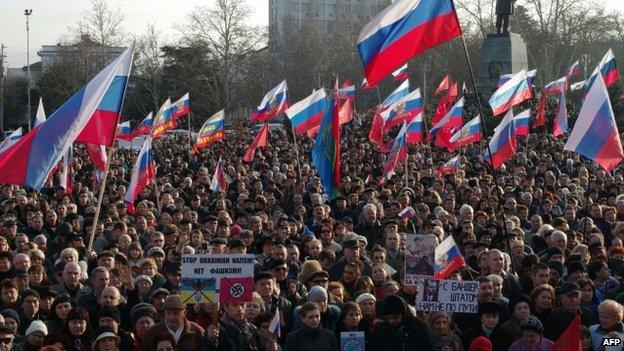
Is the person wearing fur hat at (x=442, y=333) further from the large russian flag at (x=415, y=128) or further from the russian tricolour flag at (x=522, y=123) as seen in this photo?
the russian tricolour flag at (x=522, y=123)

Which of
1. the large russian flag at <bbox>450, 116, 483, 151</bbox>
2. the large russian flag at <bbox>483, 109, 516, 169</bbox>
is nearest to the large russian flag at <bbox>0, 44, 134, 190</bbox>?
the large russian flag at <bbox>483, 109, 516, 169</bbox>

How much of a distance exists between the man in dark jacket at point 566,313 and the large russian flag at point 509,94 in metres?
12.5

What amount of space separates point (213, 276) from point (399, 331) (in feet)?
4.29

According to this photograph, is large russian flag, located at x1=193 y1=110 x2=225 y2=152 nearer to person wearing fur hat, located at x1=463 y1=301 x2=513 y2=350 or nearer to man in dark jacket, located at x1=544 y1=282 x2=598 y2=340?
man in dark jacket, located at x1=544 y1=282 x2=598 y2=340

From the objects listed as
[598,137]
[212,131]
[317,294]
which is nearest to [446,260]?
[317,294]

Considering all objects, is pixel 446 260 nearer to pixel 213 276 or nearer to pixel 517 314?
pixel 517 314

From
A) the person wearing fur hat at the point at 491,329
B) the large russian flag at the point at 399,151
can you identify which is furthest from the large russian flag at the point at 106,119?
the large russian flag at the point at 399,151

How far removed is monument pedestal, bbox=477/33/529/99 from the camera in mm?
37344

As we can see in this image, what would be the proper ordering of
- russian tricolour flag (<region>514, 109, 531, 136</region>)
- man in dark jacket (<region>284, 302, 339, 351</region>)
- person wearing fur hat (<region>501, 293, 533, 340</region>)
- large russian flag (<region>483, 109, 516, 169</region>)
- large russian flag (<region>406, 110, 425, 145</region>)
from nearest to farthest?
1. man in dark jacket (<region>284, 302, 339, 351</region>)
2. person wearing fur hat (<region>501, 293, 533, 340</region>)
3. large russian flag (<region>483, 109, 516, 169</region>)
4. large russian flag (<region>406, 110, 425, 145</region>)
5. russian tricolour flag (<region>514, 109, 531, 136</region>)

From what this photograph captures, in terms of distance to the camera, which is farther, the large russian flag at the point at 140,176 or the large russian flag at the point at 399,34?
the large russian flag at the point at 140,176

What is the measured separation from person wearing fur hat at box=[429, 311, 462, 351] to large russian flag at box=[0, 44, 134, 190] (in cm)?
383

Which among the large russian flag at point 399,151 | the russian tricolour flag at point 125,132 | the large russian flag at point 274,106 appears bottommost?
the large russian flag at point 399,151

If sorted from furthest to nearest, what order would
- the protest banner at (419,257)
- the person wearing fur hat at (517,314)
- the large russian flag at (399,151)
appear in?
the large russian flag at (399,151) < the protest banner at (419,257) < the person wearing fur hat at (517,314)

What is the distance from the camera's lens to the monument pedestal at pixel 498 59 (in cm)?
3734
